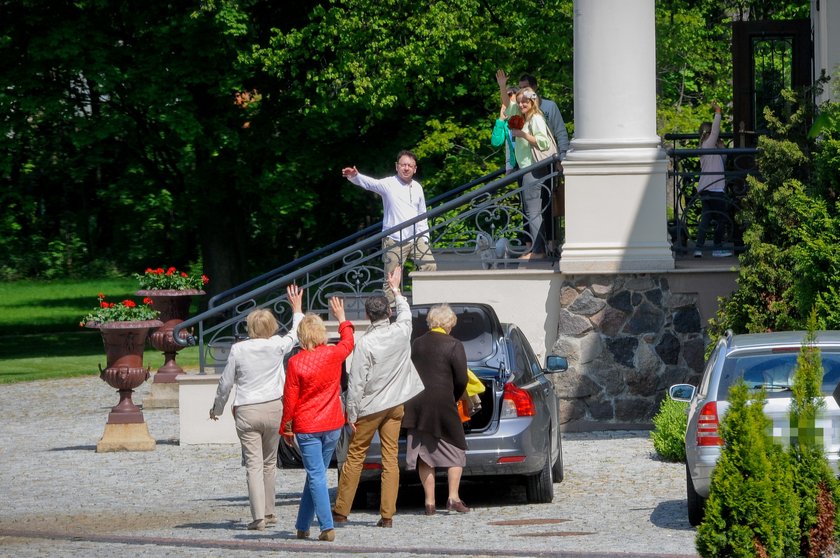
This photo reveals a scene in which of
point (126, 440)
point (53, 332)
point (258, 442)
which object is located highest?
point (258, 442)

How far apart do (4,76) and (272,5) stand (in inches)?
208

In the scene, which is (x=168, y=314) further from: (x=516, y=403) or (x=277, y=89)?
(x=277, y=89)

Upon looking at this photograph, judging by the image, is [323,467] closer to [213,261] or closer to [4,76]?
[4,76]

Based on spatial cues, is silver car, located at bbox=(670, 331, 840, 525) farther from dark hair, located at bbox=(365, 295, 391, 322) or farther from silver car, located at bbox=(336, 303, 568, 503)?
dark hair, located at bbox=(365, 295, 391, 322)

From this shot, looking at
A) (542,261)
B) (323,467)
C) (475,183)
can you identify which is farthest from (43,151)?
(323,467)

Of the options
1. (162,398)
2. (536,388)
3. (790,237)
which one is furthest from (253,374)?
(162,398)

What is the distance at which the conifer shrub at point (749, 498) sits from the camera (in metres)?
6.64

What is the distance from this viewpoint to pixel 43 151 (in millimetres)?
32938

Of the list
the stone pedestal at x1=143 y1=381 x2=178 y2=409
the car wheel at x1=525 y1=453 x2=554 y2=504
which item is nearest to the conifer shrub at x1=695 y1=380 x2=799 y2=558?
the car wheel at x1=525 y1=453 x2=554 y2=504

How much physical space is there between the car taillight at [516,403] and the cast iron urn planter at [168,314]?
369 inches

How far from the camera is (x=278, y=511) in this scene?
11477 millimetres

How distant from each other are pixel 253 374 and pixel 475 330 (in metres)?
2.37

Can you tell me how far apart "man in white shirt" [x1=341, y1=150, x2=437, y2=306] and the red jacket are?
5.59m

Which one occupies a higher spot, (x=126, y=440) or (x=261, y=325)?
(x=261, y=325)
